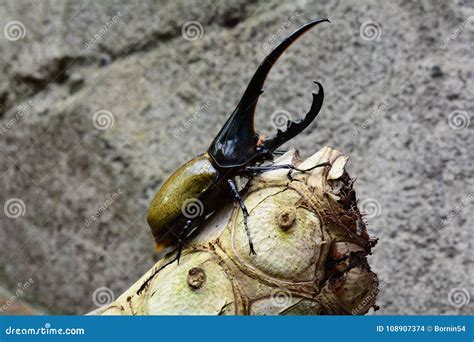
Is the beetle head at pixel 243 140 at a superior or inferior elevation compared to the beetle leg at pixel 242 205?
superior

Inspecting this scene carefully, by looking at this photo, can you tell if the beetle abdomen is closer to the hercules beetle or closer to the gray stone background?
the hercules beetle

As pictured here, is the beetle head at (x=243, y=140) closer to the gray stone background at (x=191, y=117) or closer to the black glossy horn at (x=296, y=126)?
the black glossy horn at (x=296, y=126)

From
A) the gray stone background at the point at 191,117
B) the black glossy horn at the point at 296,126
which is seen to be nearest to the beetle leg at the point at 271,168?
the black glossy horn at the point at 296,126

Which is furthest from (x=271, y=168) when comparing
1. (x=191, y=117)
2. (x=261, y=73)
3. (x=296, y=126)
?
(x=191, y=117)

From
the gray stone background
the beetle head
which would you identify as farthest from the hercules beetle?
the gray stone background

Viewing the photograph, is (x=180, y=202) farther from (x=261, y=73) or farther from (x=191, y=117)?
(x=191, y=117)

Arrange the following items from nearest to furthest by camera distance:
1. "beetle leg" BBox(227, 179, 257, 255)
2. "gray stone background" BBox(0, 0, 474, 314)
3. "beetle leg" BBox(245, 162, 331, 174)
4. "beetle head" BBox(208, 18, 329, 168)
Result: "beetle leg" BBox(227, 179, 257, 255) → "beetle leg" BBox(245, 162, 331, 174) → "beetle head" BBox(208, 18, 329, 168) → "gray stone background" BBox(0, 0, 474, 314)
